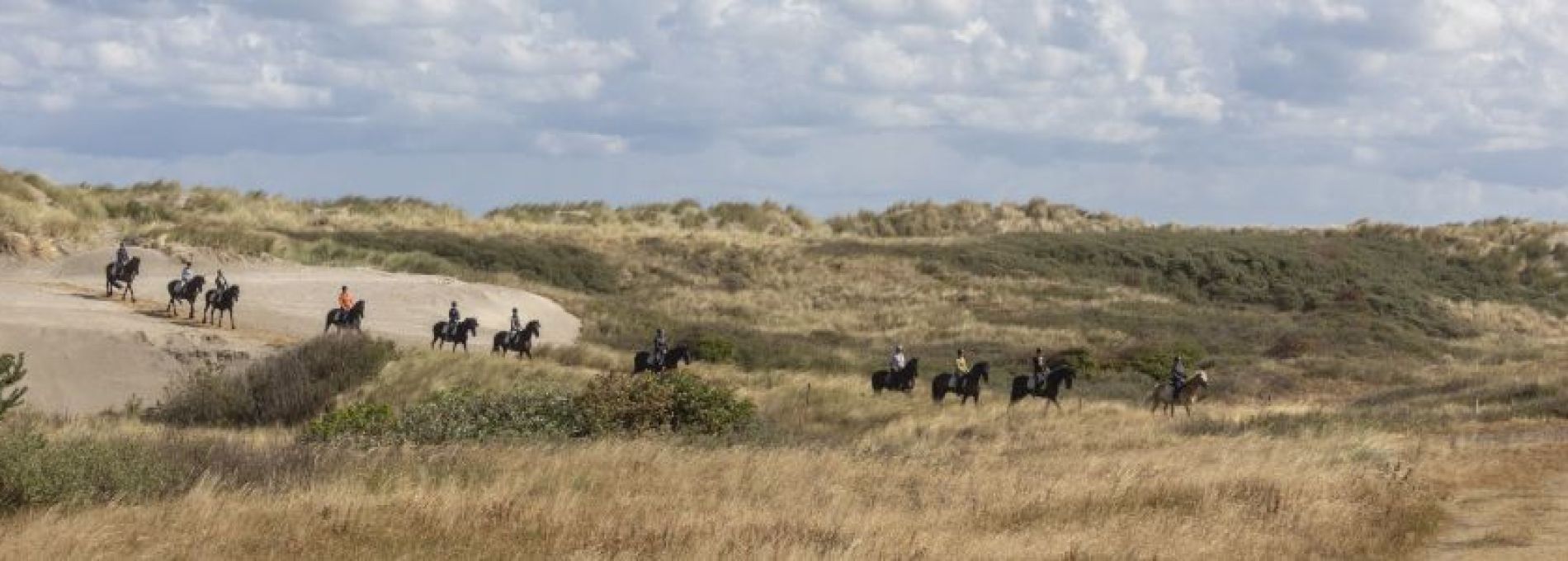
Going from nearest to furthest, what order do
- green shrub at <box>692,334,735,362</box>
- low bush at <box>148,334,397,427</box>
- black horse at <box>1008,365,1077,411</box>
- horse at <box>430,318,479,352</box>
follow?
low bush at <box>148,334,397,427</box> → black horse at <box>1008,365,1077,411</box> → horse at <box>430,318,479,352</box> → green shrub at <box>692,334,735,362</box>

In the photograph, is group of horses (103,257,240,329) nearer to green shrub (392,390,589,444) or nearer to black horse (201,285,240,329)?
black horse (201,285,240,329)

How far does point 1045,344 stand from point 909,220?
1889 inches

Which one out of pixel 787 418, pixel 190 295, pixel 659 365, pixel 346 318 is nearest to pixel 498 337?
pixel 346 318

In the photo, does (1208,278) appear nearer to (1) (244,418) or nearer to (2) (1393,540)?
(1) (244,418)

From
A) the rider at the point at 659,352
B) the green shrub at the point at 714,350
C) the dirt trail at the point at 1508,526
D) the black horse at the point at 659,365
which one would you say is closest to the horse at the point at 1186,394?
the black horse at the point at 659,365

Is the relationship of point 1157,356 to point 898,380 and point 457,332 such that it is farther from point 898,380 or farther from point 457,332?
point 457,332

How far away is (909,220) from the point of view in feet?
356


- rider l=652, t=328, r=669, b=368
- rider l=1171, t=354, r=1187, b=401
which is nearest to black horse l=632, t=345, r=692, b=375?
rider l=652, t=328, r=669, b=368

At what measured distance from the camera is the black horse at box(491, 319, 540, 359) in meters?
38.3

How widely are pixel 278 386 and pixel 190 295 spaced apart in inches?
364

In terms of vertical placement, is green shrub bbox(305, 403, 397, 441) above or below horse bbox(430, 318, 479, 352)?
below

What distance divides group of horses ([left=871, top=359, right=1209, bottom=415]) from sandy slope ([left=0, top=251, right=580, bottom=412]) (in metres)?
11.5

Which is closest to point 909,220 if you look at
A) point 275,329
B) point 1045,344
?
point 1045,344

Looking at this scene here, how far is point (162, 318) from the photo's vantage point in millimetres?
38938
